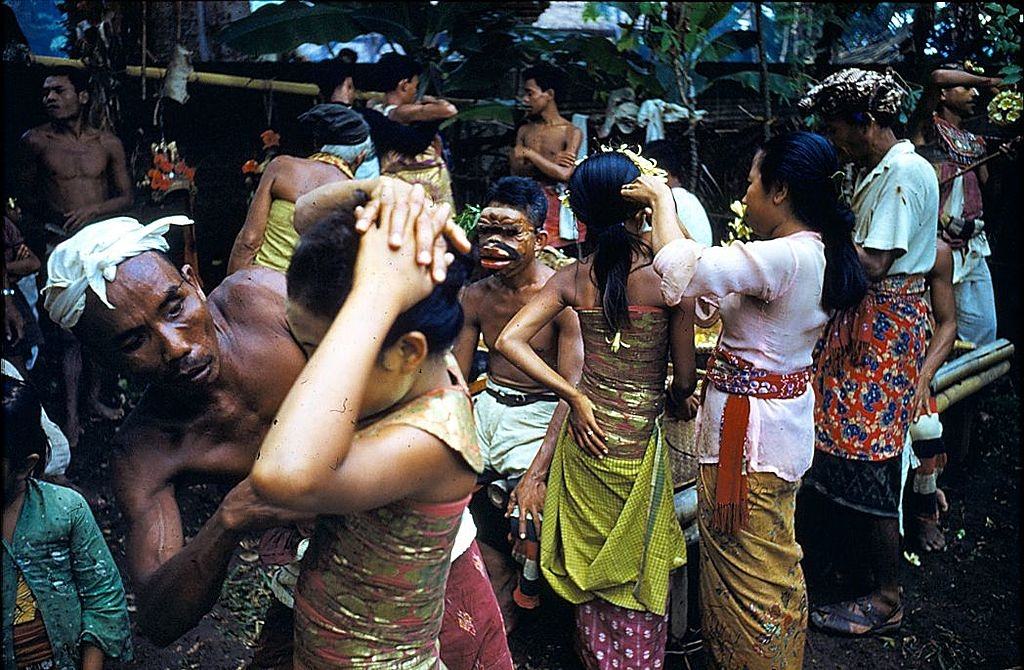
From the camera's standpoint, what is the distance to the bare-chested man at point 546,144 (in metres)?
6.40

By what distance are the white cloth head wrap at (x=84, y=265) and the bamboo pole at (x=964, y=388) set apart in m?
4.42

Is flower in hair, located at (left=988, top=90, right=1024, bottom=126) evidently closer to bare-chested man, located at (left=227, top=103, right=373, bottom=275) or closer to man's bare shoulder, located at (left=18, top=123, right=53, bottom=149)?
bare-chested man, located at (left=227, top=103, right=373, bottom=275)

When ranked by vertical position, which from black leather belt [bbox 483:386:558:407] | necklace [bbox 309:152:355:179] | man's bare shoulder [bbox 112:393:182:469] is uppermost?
necklace [bbox 309:152:355:179]

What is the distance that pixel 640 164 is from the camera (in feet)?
9.75

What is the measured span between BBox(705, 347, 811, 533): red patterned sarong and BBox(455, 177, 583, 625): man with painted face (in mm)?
705

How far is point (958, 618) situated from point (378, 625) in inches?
144

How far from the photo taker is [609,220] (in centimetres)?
308

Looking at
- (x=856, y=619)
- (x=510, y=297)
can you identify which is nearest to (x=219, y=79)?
(x=510, y=297)

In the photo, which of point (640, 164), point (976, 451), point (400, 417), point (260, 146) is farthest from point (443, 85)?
point (400, 417)

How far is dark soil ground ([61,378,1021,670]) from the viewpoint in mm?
3660

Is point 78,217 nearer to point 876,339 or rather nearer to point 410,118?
point 410,118

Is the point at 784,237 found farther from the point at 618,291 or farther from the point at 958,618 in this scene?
the point at 958,618

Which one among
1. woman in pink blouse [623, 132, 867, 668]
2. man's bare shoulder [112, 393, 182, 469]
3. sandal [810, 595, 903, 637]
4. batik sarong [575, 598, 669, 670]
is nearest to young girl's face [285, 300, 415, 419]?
man's bare shoulder [112, 393, 182, 469]

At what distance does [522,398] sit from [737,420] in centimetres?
106
